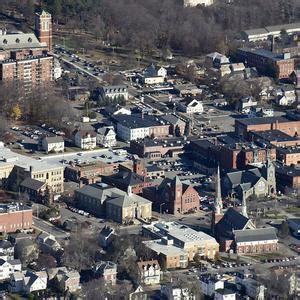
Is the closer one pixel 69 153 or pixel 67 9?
pixel 69 153

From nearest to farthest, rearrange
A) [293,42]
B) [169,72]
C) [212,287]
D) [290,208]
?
[212,287] → [290,208] → [169,72] → [293,42]

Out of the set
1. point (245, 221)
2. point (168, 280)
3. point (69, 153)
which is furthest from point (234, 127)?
point (168, 280)

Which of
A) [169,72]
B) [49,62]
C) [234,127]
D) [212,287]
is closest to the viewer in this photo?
[212,287]

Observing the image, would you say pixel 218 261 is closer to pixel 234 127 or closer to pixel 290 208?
pixel 290 208

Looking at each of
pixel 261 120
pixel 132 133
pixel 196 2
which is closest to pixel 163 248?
pixel 132 133

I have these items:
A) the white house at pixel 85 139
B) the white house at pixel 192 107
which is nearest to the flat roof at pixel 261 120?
the white house at pixel 192 107

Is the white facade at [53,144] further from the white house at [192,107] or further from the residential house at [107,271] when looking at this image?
the residential house at [107,271]
